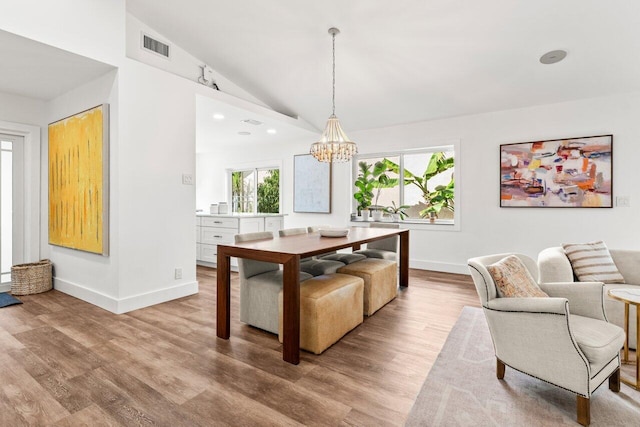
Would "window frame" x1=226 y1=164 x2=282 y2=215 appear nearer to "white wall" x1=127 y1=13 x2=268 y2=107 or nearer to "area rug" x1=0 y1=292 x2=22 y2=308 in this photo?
"white wall" x1=127 y1=13 x2=268 y2=107

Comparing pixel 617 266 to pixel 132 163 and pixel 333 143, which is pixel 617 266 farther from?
pixel 132 163

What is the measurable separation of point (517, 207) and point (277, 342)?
3745 millimetres

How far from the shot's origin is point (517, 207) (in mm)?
4387

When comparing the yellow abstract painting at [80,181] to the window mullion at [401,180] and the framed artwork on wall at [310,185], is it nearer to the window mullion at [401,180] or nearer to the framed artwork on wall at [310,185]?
the framed artwork on wall at [310,185]

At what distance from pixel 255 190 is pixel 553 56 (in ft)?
18.9

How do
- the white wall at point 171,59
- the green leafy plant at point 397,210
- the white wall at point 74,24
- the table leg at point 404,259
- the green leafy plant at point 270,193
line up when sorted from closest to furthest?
1. the white wall at point 74,24
2. the white wall at point 171,59
3. the table leg at point 404,259
4. the green leafy plant at point 397,210
5. the green leafy plant at point 270,193

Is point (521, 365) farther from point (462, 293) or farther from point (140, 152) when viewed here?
point (140, 152)

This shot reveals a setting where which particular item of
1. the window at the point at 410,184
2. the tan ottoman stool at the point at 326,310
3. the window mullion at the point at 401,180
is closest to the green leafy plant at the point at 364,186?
the window at the point at 410,184

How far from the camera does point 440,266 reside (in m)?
4.99

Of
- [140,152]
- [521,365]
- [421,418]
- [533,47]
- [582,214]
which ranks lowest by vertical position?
[421,418]

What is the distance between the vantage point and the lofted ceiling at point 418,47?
9.55ft

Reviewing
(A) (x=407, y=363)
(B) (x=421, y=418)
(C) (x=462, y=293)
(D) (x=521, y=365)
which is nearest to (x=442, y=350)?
(A) (x=407, y=363)

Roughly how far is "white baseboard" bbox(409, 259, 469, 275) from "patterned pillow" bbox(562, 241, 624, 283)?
2.04m

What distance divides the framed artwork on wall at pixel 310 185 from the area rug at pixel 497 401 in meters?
4.13
